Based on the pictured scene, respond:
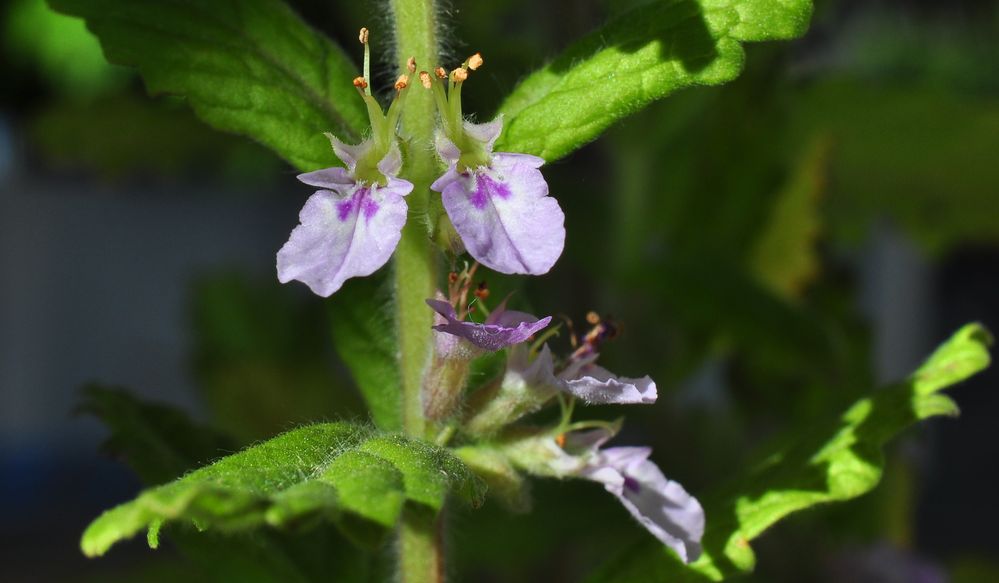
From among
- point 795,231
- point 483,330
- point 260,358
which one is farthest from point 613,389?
point 260,358

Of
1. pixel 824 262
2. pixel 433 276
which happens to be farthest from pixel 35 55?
pixel 433 276

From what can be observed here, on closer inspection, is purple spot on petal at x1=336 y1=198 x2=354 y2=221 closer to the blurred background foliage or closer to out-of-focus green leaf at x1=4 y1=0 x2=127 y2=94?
the blurred background foliage

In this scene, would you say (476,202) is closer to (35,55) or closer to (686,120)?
(686,120)

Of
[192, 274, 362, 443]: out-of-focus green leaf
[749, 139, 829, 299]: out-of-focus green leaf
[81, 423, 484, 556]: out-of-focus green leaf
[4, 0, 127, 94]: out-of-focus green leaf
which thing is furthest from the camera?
[4, 0, 127, 94]: out-of-focus green leaf

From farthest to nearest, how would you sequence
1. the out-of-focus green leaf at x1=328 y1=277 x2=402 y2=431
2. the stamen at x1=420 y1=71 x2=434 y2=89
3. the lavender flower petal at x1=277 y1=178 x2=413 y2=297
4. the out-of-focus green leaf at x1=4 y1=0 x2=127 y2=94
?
the out-of-focus green leaf at x1=4 y1=0 x2=127 y2=94, the out-of-focus green leaf at x1=328 y1=277 x2=402 y2=431, the stamen at x1=420 y1=71 x2=434 y2=89, the lavender flower petal at x1=277 y1=178 x2=413 y2=297

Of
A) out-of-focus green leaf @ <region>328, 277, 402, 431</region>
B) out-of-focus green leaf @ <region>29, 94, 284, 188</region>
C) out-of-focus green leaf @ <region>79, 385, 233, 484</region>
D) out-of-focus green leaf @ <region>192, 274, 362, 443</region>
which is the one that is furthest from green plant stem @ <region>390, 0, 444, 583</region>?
out-of-focus green leaf @ <region>29, 94, 284, 188</region>

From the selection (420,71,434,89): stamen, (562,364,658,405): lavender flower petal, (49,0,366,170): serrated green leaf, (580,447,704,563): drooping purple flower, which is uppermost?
(49,0,366,170): serrated green leaf

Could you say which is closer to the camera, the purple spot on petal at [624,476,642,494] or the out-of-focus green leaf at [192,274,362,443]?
the purple spot on petal at [624,476,642,494]
